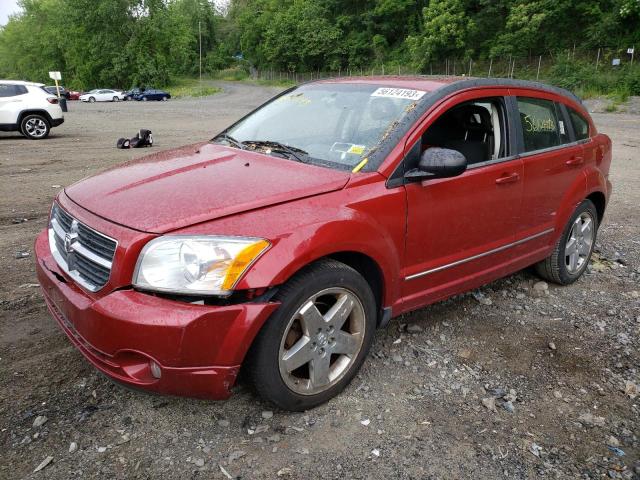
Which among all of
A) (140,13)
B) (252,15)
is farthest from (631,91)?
(252,15)

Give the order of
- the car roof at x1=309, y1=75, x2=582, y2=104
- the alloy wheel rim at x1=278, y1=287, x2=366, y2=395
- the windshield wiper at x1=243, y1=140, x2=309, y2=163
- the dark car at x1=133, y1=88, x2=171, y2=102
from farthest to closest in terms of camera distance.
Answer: the dark car at x1=133, y1=88, x2=171, y2=102, the car roof at x1=309, y1=75, x2=582, y2=104, the windshield wiper at x1=243, y1=140, x2=309, y2=163, the alloy wheel rim at x1=278, y1=287, x2=366, y2=395

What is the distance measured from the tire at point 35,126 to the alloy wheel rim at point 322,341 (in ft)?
46.4

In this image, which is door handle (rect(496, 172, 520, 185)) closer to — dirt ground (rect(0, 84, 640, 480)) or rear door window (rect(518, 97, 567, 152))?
rear door window (rect(518, 97, 567, 152))

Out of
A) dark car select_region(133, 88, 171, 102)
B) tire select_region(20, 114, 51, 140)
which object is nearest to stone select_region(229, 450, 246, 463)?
tire select_region(20, 114, 51, 140)

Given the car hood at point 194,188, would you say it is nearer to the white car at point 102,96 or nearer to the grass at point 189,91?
the white car at point 102,96

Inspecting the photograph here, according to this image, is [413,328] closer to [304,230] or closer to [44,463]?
[304,230]

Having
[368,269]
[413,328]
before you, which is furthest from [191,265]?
[413,328]

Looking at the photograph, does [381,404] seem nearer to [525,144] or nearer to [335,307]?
[335,307]

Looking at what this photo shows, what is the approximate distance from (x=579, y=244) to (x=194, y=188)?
3472 mm

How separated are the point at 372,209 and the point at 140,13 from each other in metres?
67.1

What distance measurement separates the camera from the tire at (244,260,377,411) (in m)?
2.40

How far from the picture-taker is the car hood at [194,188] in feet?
7.91

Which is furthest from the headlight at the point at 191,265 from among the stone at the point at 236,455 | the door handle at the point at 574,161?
the door handle at the point at 574,161

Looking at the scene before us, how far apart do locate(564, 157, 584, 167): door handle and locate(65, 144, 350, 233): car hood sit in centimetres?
219
